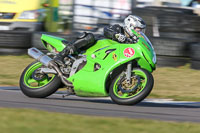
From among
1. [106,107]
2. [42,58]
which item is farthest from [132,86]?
[42,58]

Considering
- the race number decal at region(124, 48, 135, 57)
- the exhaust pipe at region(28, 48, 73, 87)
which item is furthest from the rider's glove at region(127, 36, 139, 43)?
the exhaust pipe at region(28, 48, 73, 87)

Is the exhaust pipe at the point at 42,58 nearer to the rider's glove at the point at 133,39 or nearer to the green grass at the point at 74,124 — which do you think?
the rider's glove at the point at 133,39

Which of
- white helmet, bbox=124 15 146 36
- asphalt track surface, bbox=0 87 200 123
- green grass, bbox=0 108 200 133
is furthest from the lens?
white helmet, bbox=124 15 146 36

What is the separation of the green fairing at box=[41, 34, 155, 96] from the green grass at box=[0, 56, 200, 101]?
5.43 ft

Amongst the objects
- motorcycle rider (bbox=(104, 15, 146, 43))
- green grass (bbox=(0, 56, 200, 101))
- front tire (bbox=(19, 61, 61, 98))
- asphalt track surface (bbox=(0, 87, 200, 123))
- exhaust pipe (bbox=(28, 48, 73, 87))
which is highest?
motorcycle rider (bbox=(104, 15, 146, 43))

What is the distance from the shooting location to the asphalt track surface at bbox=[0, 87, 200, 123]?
17.9 feet

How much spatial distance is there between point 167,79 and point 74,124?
17.2 feet

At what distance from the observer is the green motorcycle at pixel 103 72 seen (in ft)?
19.5

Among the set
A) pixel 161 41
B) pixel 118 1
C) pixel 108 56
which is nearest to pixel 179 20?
pixel 161 41

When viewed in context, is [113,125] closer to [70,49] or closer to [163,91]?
[70,49]

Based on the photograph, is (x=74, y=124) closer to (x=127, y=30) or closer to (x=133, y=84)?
(x=133, y=84)

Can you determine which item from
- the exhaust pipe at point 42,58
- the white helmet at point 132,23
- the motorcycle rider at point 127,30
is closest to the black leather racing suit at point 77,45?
the exhaust pipe at point 42,58

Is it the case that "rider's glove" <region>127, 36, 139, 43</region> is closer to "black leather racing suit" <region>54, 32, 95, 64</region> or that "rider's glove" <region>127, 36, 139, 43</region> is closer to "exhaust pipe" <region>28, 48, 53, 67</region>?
"black leather racing suit" <region>54, 32, 95, 64</region>

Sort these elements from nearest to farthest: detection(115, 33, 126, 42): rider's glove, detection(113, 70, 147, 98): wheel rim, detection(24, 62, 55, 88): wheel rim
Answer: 1. detection(113, 70, 147, 98): wheel rim
2. detection(115, 33, 126, 42): rider's glove
3. detection(24, 62, 55, 88): wheel rim
